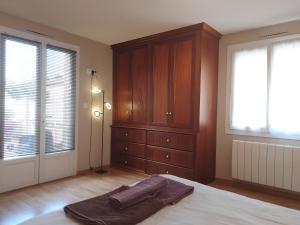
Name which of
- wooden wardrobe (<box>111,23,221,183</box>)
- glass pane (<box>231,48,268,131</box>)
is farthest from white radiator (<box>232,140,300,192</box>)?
wooden wardrobe (<box>111,23,221,183</box>)

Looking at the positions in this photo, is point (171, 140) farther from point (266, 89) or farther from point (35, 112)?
point (35, 112)

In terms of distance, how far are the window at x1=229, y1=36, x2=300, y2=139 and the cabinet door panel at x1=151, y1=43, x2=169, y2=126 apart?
42.6 inches

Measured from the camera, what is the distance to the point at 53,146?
3801mm

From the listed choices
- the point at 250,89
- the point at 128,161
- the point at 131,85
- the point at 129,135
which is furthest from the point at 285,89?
the point at 128,161

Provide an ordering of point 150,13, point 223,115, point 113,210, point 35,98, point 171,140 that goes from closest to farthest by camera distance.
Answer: point 113,210, point 150,13, point 35,98, point 171,140, point 223,115

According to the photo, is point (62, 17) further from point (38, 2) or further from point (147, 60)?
point (147, 60)

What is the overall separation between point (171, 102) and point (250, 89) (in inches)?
49.7

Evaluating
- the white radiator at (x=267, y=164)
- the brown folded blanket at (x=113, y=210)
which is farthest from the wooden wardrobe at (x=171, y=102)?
the brown folded blanket at (x=113, y=210)

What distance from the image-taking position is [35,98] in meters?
3.57

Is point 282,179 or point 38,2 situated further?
point 282,179

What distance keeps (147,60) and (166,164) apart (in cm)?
188

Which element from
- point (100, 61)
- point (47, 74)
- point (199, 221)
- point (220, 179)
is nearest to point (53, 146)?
point (47, 74)

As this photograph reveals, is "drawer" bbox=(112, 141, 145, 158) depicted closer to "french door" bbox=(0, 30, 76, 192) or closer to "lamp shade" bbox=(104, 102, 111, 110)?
"lamp shade" bbox=(104, 102, 111, 110)

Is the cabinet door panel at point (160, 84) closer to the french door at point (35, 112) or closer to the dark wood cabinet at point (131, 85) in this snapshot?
the dark wood cabinet at point (131, 85)
